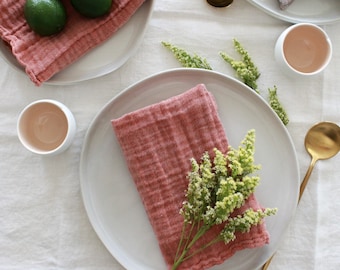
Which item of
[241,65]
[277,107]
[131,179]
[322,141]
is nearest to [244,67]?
[241,65]

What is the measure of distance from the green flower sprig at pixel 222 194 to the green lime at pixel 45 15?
0.38 metres

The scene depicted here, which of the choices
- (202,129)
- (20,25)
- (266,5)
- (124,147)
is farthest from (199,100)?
(20,25)

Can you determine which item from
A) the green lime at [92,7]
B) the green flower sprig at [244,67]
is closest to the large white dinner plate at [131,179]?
the green flower sprig at [244,67]

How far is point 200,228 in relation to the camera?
0.84m

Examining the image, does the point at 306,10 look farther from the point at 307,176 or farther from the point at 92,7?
the point at 92,7

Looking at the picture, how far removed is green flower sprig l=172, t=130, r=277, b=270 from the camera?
785 mm

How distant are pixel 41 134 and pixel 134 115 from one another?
0.66 ft

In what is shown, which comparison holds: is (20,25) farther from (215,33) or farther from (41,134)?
(215,33)

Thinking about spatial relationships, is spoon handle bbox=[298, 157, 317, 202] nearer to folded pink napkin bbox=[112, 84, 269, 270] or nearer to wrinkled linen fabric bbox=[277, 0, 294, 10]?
folded pink napkin bbox=[112, 84, 269, 270]

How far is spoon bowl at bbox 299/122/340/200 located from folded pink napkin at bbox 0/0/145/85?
464mm

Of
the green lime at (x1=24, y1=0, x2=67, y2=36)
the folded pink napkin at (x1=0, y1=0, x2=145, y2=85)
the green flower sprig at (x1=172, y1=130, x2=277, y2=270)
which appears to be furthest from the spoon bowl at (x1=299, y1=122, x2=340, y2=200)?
the green lime at (x1=24, y1=0, x2=67, y2=36)

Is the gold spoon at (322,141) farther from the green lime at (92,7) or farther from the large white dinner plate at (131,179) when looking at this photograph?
the green lime at (92,7)

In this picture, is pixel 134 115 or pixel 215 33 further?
pixel 215 33

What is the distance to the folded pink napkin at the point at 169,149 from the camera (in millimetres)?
889
